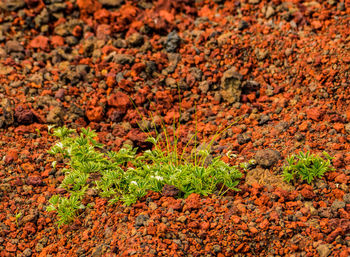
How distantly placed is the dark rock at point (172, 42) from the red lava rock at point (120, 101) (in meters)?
1.06

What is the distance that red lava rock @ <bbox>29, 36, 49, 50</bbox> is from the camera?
5355 mm

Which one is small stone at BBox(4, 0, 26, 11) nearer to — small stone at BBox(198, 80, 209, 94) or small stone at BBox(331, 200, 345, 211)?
small stone at BBox(198, 80, 209, 94)

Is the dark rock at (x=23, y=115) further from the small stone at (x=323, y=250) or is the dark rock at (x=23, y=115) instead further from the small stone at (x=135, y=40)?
the small stone at (x=323, y=250)

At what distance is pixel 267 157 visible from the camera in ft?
11.6

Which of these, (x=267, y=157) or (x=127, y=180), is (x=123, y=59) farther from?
(x=267, y=157)

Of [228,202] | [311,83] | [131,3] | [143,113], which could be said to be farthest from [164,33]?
[228,202]

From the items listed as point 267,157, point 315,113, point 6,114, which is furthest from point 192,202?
point 6,114

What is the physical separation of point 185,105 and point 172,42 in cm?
107

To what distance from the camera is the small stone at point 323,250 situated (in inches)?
105

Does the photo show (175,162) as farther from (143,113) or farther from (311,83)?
(311,83)

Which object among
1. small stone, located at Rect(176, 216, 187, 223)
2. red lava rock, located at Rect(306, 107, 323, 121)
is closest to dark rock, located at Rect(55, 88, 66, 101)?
small stone, located at Rect(176, 216, 187, 223)

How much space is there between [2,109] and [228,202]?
2.91 meters

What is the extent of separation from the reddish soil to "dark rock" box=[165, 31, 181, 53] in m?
0.02

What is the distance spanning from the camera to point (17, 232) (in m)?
3.35
